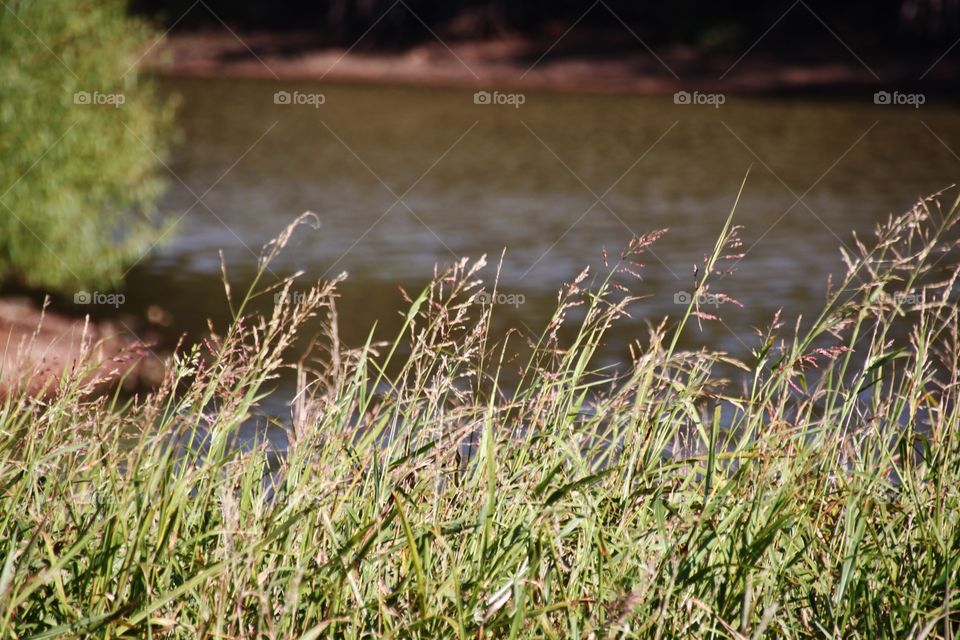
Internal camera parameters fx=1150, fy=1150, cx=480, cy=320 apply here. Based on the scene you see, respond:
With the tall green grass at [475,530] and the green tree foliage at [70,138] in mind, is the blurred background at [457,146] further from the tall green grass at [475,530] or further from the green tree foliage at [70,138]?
the tall green grass at [475,530]

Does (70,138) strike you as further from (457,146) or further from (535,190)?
(457,146)

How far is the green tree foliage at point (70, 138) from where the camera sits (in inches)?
344

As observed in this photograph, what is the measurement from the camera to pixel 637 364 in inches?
119

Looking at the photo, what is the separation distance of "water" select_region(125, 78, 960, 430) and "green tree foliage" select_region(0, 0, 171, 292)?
915 millimetres

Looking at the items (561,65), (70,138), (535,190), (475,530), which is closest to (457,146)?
(535,190)

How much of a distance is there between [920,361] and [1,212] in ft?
25.4

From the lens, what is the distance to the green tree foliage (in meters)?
8.74

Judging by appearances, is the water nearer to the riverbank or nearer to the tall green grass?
the riverbank

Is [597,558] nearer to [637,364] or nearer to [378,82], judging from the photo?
[637,364]

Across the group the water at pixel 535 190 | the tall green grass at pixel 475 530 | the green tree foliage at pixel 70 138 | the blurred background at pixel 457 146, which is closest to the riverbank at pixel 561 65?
the blurred background at pixel 457 146

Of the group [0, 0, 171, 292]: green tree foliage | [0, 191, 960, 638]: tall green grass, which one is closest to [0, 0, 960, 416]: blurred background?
[0, 0, 171, 292]: green tree foliage

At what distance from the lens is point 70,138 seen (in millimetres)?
9008

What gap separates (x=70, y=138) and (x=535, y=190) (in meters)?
8.01

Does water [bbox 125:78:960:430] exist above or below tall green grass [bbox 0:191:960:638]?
above
